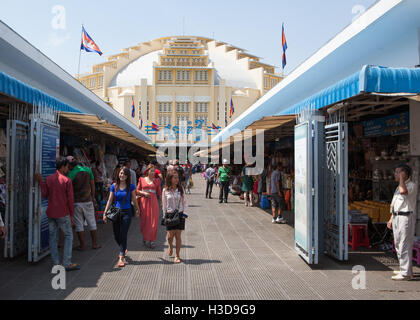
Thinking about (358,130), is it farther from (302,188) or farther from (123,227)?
(123,227)

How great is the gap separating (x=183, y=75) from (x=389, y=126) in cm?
5186

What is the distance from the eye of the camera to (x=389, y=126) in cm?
770

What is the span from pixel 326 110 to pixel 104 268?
4.49m

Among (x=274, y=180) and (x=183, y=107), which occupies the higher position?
(x=183, y=107)

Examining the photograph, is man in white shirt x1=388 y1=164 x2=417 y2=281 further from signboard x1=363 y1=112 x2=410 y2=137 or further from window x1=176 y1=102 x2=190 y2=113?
window x1=176 y1=102 x2=190 y2=113

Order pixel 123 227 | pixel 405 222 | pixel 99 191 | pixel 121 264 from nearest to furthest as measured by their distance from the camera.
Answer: pixel 405 222
pixel 121 264
pixel 123 227
pixel 99 191

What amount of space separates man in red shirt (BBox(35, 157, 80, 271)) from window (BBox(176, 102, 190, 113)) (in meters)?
51.6

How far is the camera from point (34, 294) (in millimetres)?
4539

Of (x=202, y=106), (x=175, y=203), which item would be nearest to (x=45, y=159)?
(x=175, y=203)

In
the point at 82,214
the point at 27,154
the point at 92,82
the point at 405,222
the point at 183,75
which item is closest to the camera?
the point at 405,222

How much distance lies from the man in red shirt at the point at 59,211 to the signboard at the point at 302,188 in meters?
3.46

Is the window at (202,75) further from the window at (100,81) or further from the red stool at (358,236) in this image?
the red stool at (358,236)

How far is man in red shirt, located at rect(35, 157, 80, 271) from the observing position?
18.0 feet
